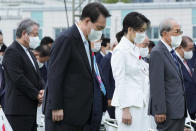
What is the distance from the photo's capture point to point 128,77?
757cm

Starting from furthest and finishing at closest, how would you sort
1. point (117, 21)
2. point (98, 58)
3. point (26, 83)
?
point (117, 21), point (98, 58), point (26, 83)

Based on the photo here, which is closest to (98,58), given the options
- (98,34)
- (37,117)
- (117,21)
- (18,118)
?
(37,117)

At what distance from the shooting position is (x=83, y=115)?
6.54 m

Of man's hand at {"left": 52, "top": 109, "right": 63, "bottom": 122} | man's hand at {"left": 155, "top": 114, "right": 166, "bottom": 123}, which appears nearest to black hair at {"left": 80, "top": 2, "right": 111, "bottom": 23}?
man's hand at {"left": 52, "top": 109, "right": 63, "bottom": 122}

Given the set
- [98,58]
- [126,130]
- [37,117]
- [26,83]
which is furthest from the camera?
[98,58]

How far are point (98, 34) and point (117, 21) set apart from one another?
1734 inches

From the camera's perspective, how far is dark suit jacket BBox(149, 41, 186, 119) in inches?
303

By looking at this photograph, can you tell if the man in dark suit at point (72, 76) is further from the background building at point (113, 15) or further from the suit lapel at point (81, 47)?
the background building at point (113, 15)

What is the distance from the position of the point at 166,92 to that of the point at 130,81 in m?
0.53

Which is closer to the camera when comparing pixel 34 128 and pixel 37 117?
pixel 34 128

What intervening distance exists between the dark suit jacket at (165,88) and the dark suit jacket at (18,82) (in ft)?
5.23

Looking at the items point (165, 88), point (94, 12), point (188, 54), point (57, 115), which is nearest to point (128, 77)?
point (165, 88)

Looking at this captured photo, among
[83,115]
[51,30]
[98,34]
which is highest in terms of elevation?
[98,34]

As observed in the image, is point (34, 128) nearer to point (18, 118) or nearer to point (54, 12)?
point (18, 118)
